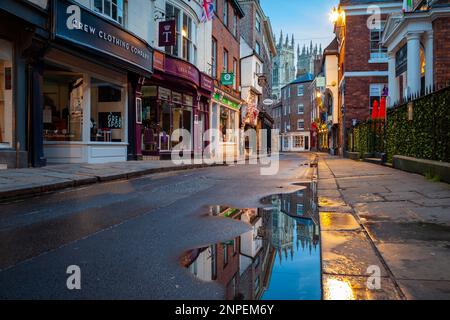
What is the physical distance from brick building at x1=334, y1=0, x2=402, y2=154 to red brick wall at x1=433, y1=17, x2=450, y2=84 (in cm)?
1295

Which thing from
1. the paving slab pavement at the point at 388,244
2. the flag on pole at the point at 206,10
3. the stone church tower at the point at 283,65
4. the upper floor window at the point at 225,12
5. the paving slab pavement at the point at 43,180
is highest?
the stone church tower at the point at 283,65

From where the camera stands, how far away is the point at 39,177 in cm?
868

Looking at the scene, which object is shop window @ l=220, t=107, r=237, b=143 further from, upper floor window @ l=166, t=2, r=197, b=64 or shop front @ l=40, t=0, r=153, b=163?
shop front @ l=40, t=0, r=153, b=163

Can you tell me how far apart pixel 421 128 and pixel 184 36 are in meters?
13.4

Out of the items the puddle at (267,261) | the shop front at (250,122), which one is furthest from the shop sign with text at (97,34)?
the shop front at (250,122)

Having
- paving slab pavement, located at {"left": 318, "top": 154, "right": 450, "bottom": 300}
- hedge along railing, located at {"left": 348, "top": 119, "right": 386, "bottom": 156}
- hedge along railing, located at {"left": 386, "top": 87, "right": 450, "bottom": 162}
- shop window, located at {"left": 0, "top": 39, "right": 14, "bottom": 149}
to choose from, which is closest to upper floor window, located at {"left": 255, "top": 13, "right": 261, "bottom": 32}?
hedge along railing, located at {"left": 348, "top": 119, "right": 386, "bottom": 156}

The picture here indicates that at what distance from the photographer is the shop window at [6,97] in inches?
410

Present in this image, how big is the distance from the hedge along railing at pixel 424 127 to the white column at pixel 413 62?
3.27m

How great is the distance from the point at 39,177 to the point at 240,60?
27.3 m

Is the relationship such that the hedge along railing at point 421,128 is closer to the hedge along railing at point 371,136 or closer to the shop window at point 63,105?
the hedge along railing at point 371,136

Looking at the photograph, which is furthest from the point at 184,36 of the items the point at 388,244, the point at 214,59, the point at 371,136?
the point at 388,244

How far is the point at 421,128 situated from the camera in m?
10.1
